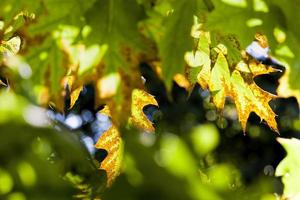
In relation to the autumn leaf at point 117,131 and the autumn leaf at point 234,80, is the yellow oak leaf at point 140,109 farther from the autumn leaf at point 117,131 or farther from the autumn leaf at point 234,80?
the autumn leaf at point 234,80

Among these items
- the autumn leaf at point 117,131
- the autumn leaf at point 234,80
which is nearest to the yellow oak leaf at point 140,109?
the autumn leaf at point 117,131

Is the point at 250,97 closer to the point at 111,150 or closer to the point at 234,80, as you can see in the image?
the point at 234,80

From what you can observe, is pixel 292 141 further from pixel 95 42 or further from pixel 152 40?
pixel 95 42

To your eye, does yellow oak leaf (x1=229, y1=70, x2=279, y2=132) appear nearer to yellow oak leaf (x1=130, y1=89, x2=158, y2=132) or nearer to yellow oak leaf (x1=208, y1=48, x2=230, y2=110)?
yellow oak leaf (x1=208, y1=48, x2=230, y2=110)

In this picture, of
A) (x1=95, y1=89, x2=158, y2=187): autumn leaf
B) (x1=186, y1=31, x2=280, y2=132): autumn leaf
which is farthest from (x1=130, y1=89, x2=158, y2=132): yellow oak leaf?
(x1=186, y1=31, x2=280, y2=132): autumn leaf

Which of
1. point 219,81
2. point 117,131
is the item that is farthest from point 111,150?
point 219,81

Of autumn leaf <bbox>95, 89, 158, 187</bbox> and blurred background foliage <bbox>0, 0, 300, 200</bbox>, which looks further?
autumn leaf <bbox>95, 89, 158, 187</bbox>

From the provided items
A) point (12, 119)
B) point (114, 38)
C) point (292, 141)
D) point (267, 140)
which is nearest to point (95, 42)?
point (114, 38)
